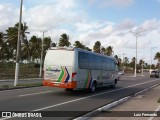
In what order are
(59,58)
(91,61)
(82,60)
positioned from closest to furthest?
1. (59,58)
2. (82,60)
3. (91,61)

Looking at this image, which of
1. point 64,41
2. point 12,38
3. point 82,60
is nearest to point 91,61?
point 82,60

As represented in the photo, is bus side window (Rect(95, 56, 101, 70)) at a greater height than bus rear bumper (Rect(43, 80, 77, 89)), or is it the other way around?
bus side window (Rect(95, 56, 101, 70))

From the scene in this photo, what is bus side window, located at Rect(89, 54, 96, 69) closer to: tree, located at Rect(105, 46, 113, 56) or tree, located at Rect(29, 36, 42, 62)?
tree, located at Rect(29, 36, 42, 62)

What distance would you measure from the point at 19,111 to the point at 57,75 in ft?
25.2

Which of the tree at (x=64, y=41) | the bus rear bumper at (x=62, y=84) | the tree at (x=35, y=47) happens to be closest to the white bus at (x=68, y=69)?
the bus rear bumper at (x=62, y=84)

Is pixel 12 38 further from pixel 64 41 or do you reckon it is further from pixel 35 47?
pixel 64 41

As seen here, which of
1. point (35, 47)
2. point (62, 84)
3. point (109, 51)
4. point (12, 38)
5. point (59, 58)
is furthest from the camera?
point (109, 51)

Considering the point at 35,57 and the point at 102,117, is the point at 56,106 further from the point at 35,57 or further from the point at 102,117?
the point at 35,57

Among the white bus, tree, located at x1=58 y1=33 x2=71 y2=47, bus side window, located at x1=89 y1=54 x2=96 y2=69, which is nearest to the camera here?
the white bus

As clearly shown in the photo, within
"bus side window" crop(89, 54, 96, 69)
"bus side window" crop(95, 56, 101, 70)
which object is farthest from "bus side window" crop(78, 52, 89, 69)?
"bus side window" crop(95, 56, 101, 70)

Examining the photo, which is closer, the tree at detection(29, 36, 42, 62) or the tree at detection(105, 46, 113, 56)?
the tree at detection(29, 36, 42, 62)

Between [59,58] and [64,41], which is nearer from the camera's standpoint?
[59,58]

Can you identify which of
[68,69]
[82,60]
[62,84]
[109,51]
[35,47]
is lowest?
[62,84]

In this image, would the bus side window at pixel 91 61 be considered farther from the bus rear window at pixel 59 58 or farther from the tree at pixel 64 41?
the tree at pixel 64 41
